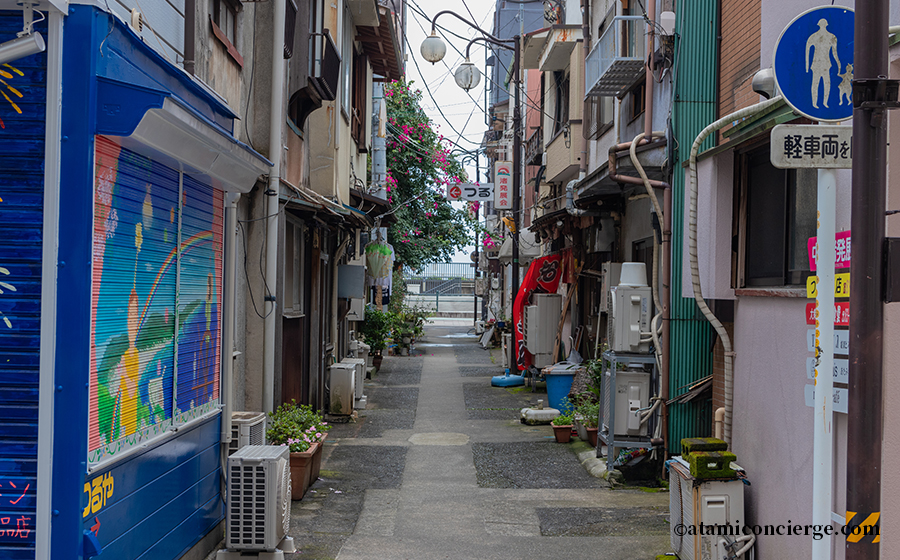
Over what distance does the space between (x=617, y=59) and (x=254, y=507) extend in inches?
288

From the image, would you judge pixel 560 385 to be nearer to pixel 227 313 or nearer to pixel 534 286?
pixel 534 286

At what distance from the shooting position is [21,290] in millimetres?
4066

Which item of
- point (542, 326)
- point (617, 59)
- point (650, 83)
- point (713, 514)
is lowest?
point (713, 514)

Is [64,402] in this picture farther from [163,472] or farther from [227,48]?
[227,48]

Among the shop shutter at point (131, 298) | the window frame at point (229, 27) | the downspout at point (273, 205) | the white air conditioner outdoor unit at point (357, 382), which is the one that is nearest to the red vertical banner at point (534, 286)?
the white air conditioner outdoor unit at point (357, 382)

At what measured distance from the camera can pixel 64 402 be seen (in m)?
4.07

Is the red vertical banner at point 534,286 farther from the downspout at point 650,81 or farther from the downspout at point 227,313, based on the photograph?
the downspout at point 227,313

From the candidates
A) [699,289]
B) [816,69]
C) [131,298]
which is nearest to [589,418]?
[699,289]

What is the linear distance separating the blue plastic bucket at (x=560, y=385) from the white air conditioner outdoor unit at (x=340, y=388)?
11.7ft

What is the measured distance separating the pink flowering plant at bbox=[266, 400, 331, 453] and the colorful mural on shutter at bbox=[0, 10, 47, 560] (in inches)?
162

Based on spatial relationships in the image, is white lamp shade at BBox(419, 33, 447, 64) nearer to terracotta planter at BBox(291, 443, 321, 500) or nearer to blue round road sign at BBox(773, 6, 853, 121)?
terracotta planter at BBox(291, 443, 321, 500)

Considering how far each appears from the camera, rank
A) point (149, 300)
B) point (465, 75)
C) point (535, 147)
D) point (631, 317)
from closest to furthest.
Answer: point (149, 300), point (631, 317), point (465, 75), point (535, 147)

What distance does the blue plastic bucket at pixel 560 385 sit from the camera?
13.5 metres

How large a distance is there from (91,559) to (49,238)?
182 cm
